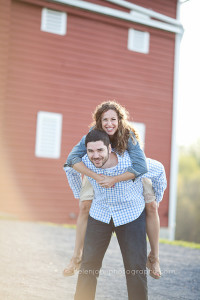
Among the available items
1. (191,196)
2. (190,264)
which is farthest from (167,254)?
(191,196)

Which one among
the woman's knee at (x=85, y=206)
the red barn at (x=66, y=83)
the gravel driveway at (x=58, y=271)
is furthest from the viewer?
the red barn at (x=66, y=83)

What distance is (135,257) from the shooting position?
3.32 metres

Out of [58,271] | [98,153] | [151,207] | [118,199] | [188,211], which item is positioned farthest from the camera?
[188,211]

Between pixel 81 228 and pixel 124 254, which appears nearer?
pixel 124 254

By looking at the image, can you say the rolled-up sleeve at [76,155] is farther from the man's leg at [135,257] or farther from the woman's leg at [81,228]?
the man's leg at [135,257]

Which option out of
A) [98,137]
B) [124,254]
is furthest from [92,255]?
[98,137]

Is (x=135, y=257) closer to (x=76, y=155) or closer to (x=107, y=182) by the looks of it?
(x=107, y=182)

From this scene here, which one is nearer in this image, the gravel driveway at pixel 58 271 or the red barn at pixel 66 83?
the gravel driveway at pixel 58 271

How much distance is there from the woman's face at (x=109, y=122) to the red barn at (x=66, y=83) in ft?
25.9

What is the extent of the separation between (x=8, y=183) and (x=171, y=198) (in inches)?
199

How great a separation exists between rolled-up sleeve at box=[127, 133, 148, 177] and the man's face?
21 cm

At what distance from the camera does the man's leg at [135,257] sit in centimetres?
331

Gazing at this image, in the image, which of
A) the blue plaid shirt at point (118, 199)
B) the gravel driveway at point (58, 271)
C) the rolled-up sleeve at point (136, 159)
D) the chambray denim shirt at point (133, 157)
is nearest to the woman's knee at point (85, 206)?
the blue plaid shirt at point (118, 199)

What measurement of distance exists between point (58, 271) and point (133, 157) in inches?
111
